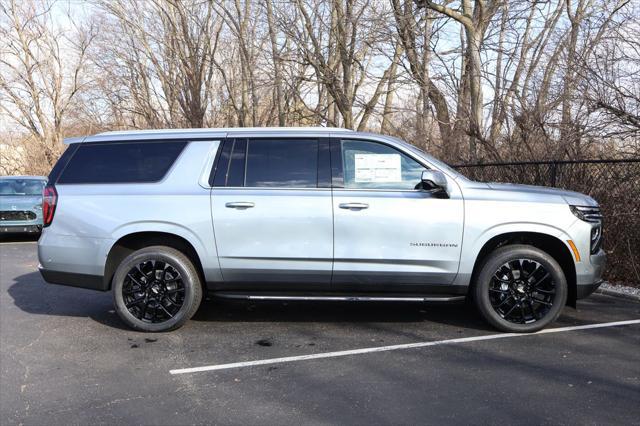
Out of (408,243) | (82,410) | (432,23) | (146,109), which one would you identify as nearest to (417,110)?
(432,23)

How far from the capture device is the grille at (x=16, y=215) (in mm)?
12031

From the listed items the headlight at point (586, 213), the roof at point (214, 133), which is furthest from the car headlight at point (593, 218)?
the roof at point (214, 133)

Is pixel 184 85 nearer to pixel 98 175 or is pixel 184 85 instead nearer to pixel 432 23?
pixel 432 23

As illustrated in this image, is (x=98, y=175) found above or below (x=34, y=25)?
below

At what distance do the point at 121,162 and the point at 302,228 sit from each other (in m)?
1.94

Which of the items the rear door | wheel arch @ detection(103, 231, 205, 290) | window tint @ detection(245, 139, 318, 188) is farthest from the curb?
wheel arch @ detection(103, 231, 205, 290)

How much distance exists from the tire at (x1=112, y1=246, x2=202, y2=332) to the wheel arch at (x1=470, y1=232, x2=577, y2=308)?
108 inches

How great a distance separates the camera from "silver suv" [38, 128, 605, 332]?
4750 millimetres

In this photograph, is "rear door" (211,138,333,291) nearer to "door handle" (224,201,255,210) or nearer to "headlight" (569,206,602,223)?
"door handle" (224,201,255,210)

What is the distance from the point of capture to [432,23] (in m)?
12.3

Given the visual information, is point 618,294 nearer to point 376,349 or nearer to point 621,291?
point 621,291

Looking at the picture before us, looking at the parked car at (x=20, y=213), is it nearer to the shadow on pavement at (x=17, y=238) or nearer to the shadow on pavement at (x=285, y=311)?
the shadow on pavement at (x=17, y=238)

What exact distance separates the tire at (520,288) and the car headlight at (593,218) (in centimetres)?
41

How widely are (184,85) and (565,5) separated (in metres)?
13.9
